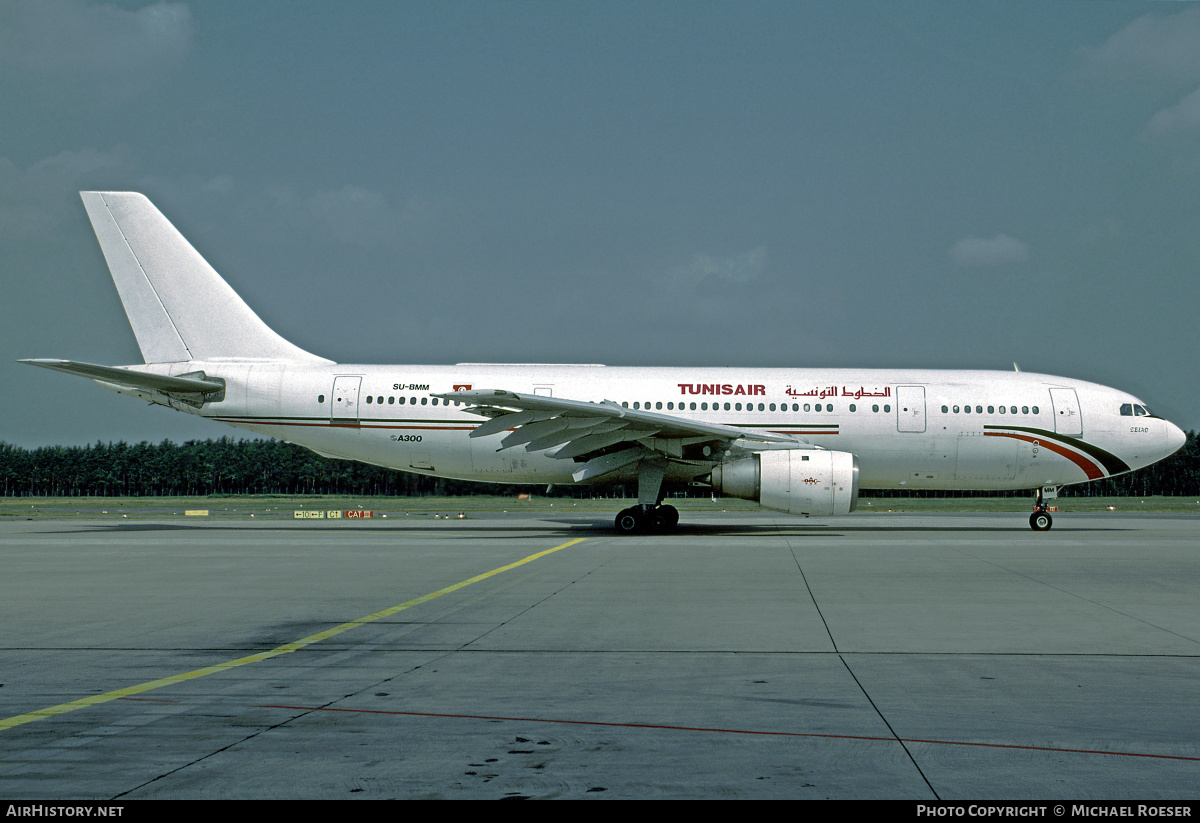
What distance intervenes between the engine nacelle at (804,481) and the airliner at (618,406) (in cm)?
124

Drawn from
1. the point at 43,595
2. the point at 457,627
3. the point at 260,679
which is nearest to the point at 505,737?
the point at 260,679

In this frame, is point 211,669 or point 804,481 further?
point 804,481

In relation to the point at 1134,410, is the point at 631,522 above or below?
below

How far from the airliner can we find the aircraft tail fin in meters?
0.04

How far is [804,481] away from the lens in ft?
65.9

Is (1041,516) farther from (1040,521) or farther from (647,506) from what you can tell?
(647,506)

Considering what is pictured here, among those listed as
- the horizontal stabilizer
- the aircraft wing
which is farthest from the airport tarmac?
the horizontal stabilizer

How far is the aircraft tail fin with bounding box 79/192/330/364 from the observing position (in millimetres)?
23344

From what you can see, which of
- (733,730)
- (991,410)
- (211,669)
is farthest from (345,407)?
(733,730)

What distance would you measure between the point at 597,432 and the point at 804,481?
4557 mm

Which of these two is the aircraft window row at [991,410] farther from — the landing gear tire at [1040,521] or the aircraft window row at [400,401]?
the aircraft window row at [400,401]

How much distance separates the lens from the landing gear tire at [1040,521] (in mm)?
22703

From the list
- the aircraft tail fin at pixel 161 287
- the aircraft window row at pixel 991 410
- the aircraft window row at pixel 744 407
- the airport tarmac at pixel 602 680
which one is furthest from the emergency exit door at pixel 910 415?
the aircraft tail fin at pixel 161 287

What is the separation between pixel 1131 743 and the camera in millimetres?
4680
